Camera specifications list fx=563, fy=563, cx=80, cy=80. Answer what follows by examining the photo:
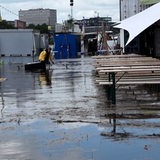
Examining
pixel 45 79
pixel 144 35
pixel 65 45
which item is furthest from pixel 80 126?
pixel 65 45

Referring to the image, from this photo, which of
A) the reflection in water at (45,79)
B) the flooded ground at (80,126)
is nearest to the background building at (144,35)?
the reflection in water at (45,79)

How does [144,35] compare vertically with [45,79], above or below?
above

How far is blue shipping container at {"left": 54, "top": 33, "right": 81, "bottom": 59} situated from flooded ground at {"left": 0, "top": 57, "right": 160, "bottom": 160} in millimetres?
32462

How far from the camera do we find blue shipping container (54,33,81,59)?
50234mm

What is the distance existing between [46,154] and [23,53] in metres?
36.9

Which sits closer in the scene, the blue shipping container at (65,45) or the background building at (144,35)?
the background building at (144,35)

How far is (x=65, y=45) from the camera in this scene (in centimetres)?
5112

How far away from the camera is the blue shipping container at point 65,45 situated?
165 ft

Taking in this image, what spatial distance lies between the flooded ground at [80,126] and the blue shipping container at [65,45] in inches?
1278

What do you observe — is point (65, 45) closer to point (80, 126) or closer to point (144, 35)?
point (144, 35)

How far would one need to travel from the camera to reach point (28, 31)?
44062mm

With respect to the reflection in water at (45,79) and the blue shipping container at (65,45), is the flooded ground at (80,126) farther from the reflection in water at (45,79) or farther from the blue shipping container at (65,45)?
the blue shipping container at (65,45)

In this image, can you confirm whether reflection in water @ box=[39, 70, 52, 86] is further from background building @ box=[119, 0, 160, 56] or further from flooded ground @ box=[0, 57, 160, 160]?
background building @ box=[119, 0, 160, 56]

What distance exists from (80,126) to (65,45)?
133ft
